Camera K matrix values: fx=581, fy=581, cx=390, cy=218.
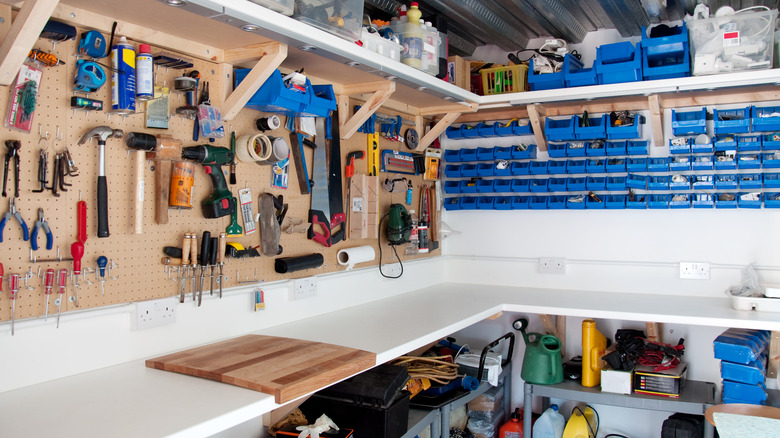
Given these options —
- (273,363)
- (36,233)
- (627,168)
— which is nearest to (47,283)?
(36,233)

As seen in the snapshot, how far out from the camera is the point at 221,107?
2.06 metres

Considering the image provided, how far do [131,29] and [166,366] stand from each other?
1.01 metres

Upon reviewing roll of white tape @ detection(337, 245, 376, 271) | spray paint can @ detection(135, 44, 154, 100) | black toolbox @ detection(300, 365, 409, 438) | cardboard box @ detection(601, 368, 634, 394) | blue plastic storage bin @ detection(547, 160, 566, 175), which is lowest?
cardboard box @ detection(601, 368, 634, 394)

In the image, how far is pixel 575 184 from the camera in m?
3.25

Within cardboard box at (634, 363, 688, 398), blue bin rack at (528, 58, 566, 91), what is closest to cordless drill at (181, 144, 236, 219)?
blue bin rack at (528, 58, 566, 91)

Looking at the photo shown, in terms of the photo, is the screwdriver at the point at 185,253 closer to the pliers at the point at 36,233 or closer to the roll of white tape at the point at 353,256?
the pliers at the point at 36,233

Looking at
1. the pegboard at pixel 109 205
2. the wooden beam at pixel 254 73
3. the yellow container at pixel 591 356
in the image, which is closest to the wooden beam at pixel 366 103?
the pegboard at pixel 109 205

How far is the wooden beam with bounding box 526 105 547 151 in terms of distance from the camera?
3.18 meters

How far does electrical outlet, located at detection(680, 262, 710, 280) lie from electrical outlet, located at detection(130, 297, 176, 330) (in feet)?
8.58

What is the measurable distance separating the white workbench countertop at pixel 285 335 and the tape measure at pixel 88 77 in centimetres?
81

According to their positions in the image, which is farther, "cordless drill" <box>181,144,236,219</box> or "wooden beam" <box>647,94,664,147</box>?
"wooden beam" <box>647,94,664,147</box>

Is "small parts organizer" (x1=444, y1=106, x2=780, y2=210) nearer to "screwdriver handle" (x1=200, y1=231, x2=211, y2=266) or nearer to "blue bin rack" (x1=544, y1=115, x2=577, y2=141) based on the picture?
"blue bin rack" (x1=544, y1=115, x2=577, y2=141)

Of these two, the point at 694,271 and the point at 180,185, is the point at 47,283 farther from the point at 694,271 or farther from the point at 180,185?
the point at 694,271

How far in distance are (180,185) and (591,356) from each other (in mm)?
2237
